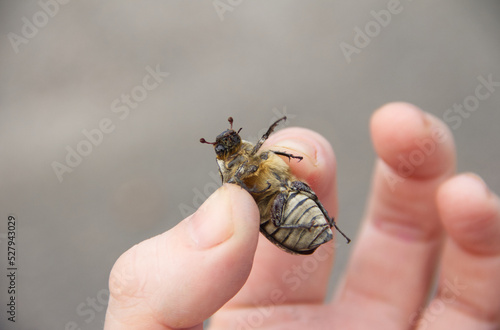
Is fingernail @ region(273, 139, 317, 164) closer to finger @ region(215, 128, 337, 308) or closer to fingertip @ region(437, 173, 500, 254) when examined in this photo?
finger @ region(215, 128, 337, 308)

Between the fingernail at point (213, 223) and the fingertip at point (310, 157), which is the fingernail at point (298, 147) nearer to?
the fingertip at point (310, 157)

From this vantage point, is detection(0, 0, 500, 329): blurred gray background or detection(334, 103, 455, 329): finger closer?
detection(334, 103, 455, 329): finger

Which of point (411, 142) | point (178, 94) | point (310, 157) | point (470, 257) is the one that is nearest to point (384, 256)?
point (470, 257)

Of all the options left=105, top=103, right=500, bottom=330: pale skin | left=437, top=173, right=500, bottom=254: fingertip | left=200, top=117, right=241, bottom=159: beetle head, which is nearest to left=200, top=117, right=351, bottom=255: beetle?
left=200, top=117, right=241, bottom=159: beetle head

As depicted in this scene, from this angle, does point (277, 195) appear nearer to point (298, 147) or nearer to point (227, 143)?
point (227, 143)

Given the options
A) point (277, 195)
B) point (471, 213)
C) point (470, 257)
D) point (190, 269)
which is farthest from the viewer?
point (470, 257)

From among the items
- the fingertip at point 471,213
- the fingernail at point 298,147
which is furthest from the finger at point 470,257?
the fingernail at point 298,147
